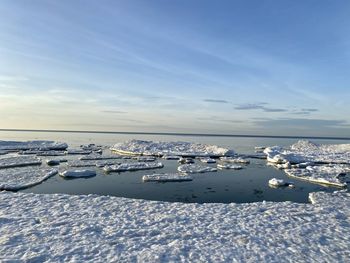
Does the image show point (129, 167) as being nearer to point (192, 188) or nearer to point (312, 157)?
point (192, 188)

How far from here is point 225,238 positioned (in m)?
10.4

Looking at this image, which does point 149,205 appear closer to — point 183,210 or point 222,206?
point 183,210

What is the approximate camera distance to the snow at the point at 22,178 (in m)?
20.6

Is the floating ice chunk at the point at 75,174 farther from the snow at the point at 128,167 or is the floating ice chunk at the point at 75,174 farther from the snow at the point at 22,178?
the snow at the point at 128,167

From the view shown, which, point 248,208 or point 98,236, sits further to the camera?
point 248,208

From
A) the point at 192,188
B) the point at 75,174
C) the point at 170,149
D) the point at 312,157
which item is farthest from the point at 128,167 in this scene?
the point at 312,157

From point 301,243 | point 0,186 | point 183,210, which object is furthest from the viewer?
point 0,186

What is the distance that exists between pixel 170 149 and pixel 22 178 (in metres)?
29.5

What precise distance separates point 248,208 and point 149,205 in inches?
176

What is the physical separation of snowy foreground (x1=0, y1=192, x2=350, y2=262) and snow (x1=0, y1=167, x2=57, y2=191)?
5430 millimetres

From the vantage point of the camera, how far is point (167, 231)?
434 inches

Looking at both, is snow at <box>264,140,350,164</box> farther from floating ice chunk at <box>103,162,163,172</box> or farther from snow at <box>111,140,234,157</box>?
floating ice chunk at <box>103,162,163,172</box>

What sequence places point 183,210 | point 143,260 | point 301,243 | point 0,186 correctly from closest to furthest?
point 143,260
point 301,243
point 183,210
point 0,186

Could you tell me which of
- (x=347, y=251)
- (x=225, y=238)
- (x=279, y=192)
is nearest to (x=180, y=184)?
(x=279, y=192)
